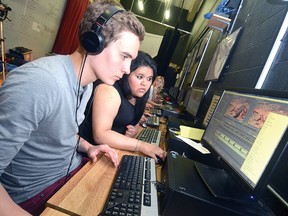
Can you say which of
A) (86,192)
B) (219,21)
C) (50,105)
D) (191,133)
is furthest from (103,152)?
(219,21)

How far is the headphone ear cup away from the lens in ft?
2.36

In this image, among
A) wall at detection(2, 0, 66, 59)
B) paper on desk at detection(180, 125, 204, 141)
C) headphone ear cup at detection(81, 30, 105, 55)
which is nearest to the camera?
headphone ear cup at detection(81, 30, 105, 55)

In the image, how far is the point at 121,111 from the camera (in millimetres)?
1449

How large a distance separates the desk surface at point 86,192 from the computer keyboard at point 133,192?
43mm

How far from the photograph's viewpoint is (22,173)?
2.33 ft

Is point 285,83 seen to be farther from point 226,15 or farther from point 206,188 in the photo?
point 226,15

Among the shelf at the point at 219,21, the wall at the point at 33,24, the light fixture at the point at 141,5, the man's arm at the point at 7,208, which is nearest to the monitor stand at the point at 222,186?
the man's arm at the point at 7,208

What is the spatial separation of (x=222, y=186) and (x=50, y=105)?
63cm

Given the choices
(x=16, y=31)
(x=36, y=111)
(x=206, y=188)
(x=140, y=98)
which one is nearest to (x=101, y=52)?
(x=36, y=111)

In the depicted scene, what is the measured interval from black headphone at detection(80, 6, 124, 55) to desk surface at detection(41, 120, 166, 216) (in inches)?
18.1

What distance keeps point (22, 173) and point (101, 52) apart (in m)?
0.53

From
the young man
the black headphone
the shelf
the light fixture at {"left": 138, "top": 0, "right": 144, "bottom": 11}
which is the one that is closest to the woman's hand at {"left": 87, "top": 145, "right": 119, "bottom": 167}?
the young man

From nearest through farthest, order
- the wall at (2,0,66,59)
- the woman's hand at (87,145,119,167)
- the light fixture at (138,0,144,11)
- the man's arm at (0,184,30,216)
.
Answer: the man's arm at (0,184,30,216), the woman's hand at (87,145,119,167), the wall at (2,0,66,59), the light fixture at (138,0,144,11)

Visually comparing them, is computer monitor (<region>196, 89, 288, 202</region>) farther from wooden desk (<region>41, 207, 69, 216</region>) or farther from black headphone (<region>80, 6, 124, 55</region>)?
black headphone (<region>80, 6, 124, 55</region>)
